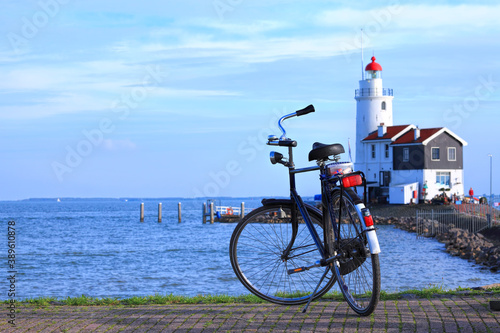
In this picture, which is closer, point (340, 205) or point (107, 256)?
point (340, 205)

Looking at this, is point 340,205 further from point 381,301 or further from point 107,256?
point 107,256

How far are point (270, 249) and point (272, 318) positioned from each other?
0.97 meters

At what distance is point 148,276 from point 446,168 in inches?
1631

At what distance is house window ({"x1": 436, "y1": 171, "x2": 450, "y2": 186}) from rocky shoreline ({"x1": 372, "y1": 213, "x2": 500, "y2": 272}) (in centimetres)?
1005

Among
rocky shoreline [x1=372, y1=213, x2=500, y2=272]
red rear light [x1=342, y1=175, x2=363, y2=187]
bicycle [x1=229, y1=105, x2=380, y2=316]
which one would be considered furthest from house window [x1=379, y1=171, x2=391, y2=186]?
red rear light [x1=342, y1=175, x2=363, y2=187]

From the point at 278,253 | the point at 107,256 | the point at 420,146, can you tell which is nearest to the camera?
the point at 278,253

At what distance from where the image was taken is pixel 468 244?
29297 mm

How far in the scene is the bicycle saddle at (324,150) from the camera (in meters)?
6.10

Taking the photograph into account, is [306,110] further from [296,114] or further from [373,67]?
[373,67]

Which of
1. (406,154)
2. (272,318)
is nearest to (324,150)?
(272,318)

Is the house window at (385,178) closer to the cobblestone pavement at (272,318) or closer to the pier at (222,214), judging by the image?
the pier at (222,214)

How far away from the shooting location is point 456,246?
3019 cm

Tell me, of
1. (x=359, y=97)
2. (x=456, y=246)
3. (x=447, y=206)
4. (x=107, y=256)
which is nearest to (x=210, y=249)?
(x=107, y=256)

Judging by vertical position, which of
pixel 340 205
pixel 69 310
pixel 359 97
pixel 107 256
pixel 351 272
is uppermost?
pixel 359 97
